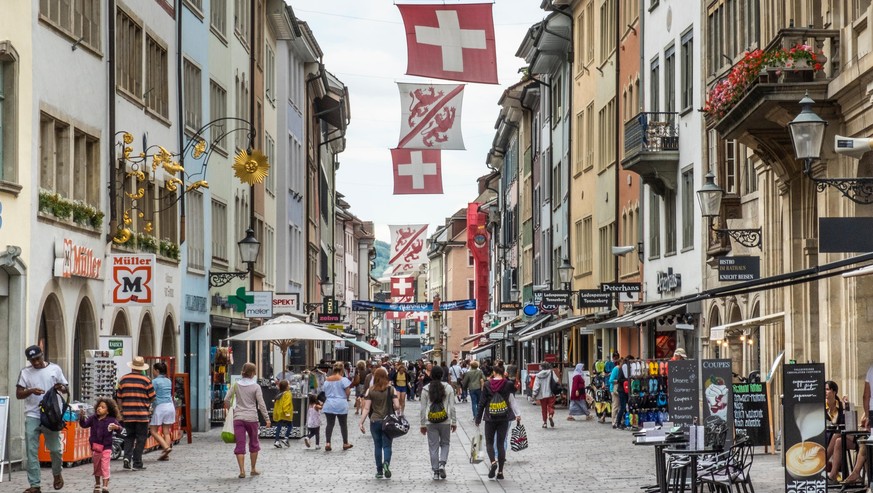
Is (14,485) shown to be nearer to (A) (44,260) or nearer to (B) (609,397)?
(A) (44,260)

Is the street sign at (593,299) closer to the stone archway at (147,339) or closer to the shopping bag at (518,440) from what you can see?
the stone archway at (147,339)

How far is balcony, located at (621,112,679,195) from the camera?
3794cm

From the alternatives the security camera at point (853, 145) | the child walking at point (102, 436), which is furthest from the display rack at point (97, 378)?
the security camera at point (853, 145)

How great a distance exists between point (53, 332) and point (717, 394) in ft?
35.8

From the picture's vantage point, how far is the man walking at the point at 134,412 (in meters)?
24.0

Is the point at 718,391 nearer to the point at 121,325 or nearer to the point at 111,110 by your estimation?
the point at 111,110

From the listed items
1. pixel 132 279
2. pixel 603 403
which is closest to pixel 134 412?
pixel 132 279

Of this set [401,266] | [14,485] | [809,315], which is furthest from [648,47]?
[401,266]

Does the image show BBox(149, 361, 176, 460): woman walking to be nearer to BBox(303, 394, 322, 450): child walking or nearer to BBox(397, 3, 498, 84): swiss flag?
BBox(303, 394, 322, 450): child walking

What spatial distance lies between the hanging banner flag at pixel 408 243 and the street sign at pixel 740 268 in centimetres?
5058

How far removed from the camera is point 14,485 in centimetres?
2058

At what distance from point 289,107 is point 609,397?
85.8ft

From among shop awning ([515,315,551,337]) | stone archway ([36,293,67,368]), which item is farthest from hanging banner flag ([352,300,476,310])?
stone archway ([36,293,67,368])

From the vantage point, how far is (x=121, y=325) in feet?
101
